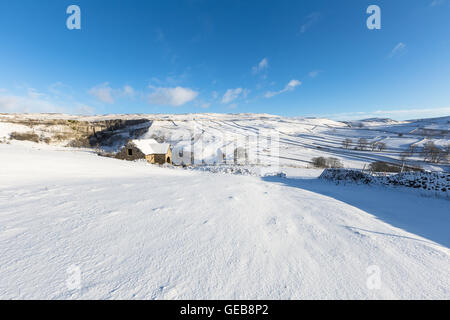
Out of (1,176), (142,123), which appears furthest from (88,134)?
(1,176)

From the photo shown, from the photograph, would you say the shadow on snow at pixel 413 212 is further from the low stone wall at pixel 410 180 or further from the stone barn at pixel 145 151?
the stone barn at pixel 145 151

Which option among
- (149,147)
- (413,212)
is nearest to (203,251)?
(413,212)

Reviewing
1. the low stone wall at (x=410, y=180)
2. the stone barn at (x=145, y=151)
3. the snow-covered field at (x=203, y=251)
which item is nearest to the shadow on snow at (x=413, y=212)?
the snow-covered field at (x=203, y=251)

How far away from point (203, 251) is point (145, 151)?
25.4 metres

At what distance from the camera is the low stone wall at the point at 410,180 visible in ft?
Result: 26.0

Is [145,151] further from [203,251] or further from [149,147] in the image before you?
[203,251]

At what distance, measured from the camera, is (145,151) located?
24688 mm

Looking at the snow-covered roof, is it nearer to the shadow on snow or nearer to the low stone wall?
the low stone wall

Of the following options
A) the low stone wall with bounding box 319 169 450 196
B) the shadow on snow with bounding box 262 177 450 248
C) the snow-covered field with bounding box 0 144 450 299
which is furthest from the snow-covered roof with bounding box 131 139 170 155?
the shadow on snow with bounding box 262 177 450 248

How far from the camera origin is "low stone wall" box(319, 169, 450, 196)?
26.0 ft

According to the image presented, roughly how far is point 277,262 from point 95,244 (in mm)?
2658

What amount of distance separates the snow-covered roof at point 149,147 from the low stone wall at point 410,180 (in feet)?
78.6

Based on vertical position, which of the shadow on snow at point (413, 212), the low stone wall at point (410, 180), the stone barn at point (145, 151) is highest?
the stone barn at point (145, 151)
